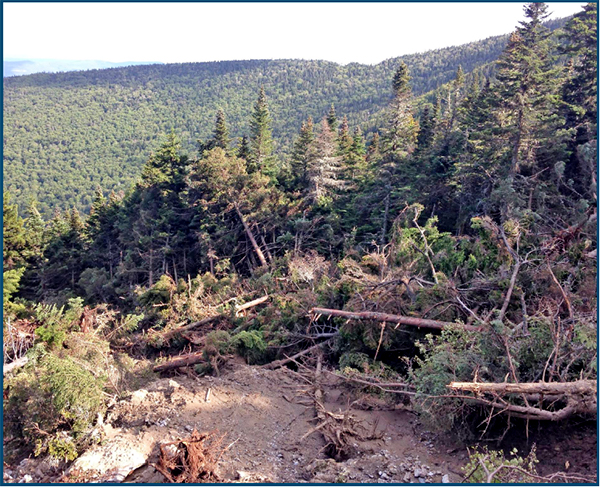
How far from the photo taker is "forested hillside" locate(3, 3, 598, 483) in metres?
6.56

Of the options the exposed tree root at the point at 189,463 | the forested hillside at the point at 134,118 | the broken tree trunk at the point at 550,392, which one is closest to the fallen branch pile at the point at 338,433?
the exposed tree root at the point at 189,463

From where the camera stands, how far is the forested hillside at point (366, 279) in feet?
21.5

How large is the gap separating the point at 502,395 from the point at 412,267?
6.20m

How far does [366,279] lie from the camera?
10828 mm

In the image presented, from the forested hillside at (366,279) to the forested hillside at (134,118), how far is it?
340ft

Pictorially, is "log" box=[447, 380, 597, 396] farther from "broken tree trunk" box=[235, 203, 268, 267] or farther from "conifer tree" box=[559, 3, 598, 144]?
"broken tree trunk" box=[235, 203, 268, 267]

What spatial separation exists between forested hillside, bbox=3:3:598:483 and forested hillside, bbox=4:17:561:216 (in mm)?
103709

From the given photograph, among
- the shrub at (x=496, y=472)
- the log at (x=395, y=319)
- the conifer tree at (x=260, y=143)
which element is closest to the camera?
the shrub at (x=496, y=472)

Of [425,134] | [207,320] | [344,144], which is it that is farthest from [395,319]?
[344,144]

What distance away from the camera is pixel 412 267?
12.0 meters

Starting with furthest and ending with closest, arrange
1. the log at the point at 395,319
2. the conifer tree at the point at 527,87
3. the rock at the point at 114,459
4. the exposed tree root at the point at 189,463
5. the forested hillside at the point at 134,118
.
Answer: the forested hillside at the point at 134,118, the conifer tree at the point at 527,87, the log at the point at 395,319, the rock at the point at 114,459, the exposed tree root at the point at 189,463

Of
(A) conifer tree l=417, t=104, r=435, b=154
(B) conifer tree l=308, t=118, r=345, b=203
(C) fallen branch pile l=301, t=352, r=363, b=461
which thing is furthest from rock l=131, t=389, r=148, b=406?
(A) conifer tree l=417, t=104, r=435, b=154

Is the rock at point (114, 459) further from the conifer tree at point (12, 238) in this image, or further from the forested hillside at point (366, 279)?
the conifer tree at point (12, 238)

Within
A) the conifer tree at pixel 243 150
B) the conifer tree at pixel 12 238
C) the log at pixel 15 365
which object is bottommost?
the conifer tree at pixel 12 238
